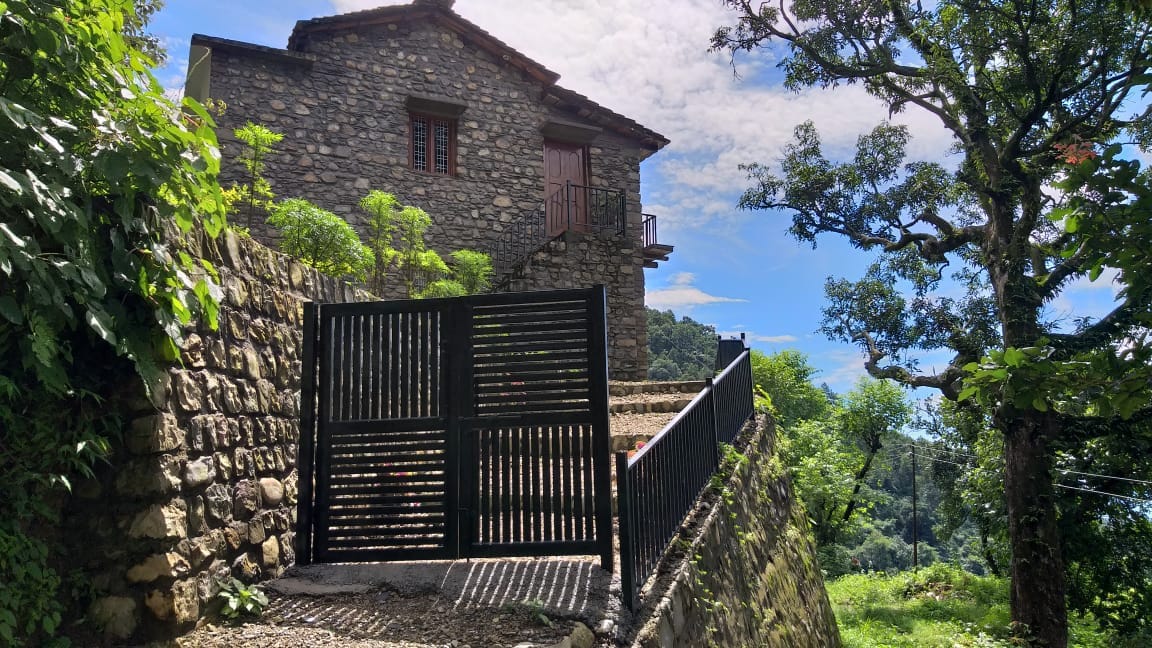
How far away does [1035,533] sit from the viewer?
10047 mm

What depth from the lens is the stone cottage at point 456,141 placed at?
448 inches

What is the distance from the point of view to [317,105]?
38.3 feet

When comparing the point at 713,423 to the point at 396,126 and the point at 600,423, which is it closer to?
the point at 600,423

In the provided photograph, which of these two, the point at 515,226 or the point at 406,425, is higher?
the point at 515,226

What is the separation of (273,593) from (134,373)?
4.52ft

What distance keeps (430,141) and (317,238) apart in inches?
244

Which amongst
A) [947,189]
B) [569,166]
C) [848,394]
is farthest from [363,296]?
[848,394]

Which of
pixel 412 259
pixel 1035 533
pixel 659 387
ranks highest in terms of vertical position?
pixel 412 259

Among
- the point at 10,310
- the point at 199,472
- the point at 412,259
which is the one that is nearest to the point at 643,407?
the point at 412,259

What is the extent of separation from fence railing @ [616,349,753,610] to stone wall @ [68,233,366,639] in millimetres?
2037

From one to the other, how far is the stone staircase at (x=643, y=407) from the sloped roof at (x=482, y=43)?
619cm

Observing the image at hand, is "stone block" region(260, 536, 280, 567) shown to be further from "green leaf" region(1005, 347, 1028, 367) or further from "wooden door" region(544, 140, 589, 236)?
"wooden door" region(544, 140, 589, 236)

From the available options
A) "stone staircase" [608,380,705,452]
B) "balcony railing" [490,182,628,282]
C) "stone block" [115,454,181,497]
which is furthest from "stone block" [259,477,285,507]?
"balcony railing" [490,182,628,282]

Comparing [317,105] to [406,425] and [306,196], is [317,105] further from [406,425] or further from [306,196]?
[406,425]
